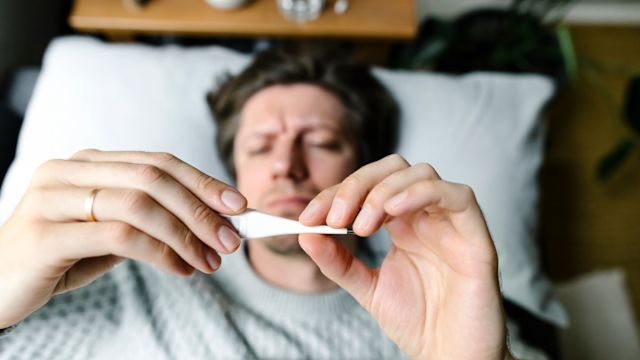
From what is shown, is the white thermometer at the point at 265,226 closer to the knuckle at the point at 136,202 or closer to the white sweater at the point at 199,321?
the knuckle at the point at 136,202

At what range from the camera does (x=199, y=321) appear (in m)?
0.76

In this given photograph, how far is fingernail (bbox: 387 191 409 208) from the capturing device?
1.62 feet

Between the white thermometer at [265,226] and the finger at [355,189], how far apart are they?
21 millimetres

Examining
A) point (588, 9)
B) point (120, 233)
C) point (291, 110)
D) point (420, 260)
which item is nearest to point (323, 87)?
point (291, 110)

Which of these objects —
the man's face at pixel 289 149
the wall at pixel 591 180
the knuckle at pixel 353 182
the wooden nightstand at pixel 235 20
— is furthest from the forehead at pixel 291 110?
the wall at pixel 591 180

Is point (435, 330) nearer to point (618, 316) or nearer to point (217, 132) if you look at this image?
point (217, 132)

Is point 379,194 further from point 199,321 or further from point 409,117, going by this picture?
point 409,117

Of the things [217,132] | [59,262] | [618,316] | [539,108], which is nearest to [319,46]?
[217,132]

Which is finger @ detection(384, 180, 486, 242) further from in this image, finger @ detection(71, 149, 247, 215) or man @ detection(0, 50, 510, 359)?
finger @ detection(71, 149, 247, 215)

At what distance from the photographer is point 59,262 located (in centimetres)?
54

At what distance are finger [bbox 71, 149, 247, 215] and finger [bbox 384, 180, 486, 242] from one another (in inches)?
6.2

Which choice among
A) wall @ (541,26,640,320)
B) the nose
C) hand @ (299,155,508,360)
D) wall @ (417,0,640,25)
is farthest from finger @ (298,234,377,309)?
wall @ (417,0,640,25)

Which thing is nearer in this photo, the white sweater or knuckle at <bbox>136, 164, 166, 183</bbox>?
knuckle at <bbox>136, 164, 166, 183</bbox>

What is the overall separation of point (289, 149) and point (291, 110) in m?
0.08
